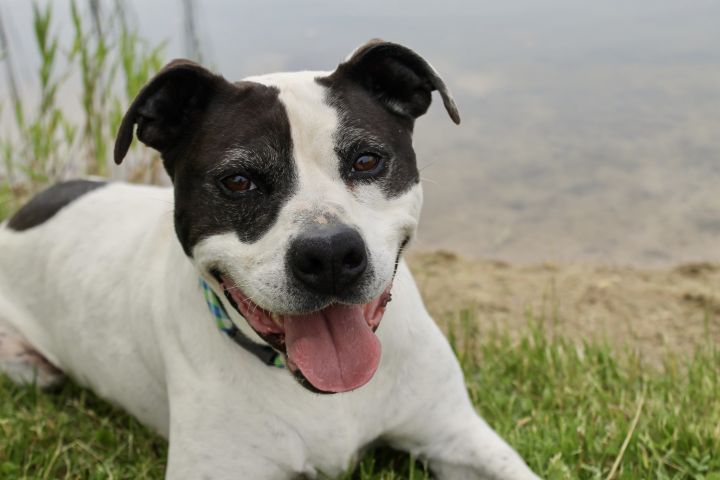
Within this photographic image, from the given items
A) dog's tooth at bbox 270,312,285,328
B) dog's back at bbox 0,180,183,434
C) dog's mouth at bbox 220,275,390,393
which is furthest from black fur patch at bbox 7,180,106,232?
dog's tooth at bbox 270,312,285,328

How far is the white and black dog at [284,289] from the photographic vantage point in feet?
8.98

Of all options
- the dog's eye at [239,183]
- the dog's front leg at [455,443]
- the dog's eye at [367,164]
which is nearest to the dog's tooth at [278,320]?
the dog's eye at [239,183]

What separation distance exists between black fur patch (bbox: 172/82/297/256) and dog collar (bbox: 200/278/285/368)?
215mm

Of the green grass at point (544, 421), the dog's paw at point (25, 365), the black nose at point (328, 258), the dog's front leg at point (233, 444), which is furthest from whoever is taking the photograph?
the dog's paw at point (25, 365)

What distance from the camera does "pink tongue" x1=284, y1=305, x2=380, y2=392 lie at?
282 cm

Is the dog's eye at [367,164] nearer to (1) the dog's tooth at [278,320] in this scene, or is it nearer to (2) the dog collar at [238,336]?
(1) the dog's tooth at [278,320]

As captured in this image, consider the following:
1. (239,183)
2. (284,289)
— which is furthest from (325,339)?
(239,183)

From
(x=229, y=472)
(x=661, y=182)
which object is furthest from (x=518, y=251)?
(x=229, y=472)

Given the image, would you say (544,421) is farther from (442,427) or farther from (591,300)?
(591,300)

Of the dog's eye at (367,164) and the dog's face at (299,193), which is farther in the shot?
the dog's eye at (367,164)

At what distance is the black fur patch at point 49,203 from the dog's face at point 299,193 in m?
1.42

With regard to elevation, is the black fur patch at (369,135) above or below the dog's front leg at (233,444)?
above

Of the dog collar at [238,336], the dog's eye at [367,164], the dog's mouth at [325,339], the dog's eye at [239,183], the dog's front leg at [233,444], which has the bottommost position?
the dog's front leg at [233,444]

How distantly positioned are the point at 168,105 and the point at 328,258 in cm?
84
